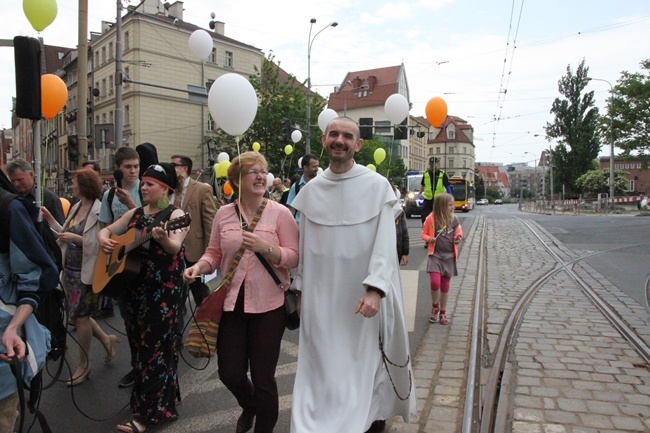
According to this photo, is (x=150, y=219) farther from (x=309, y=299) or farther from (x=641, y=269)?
(x=641, y=269)

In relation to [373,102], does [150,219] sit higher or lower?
lower

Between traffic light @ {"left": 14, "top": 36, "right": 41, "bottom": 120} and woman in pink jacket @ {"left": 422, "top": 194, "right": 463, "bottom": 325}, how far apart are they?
4323 mm

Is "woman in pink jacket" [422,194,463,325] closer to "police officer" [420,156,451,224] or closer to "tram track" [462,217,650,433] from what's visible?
"tram track" [462,217,650,433]

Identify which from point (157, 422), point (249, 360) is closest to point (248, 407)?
point (249, 360)

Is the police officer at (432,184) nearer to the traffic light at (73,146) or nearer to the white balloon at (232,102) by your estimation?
the white balloon at (232,102)

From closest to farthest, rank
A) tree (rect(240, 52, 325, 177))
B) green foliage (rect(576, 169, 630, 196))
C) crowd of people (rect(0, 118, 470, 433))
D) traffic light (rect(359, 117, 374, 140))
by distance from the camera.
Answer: crowd of people (rect(0, 118, 470, 433))
traffic light (rect(359, 117, 374, 140))
tree (rect(240, 52, 325, 177))
green foliage (rect(576, 169, 630, 196))

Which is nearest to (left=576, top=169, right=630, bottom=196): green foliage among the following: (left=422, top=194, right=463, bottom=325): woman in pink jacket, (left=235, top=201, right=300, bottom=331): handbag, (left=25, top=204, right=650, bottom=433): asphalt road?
(left=25, top=204, right=650, bottom=433): asphalt road

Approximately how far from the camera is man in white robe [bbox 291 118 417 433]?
9.61ft

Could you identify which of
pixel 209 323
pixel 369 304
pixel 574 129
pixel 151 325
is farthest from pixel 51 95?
pixel 574 129

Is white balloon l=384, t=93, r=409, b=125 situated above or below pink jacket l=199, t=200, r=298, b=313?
above

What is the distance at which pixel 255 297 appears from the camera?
3.10 m

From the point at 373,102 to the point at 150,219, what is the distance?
78.8 metres

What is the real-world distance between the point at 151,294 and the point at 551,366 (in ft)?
11.6

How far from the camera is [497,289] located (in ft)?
26.4
